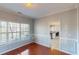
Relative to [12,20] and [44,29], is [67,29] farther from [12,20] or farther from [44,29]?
[12,20]

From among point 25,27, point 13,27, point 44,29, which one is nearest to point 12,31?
point 13,27

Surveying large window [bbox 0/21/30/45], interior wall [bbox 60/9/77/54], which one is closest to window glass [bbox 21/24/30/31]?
large window [bbox 0/21/30/45]

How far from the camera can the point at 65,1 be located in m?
1.58

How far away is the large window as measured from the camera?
14.9 feet

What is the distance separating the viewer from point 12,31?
5.25 metres

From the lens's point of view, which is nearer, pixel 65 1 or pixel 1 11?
pixel 65 1

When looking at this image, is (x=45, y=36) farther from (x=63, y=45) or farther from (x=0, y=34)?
(x=0, y=34)

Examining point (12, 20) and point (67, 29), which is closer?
point (67, 29)

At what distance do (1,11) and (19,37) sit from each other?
90.7 inches

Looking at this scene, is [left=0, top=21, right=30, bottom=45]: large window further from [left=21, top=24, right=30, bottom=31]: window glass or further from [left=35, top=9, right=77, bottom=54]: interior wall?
[left=35, top=9, right=77, bottom=54]: interior wall

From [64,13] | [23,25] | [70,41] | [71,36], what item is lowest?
[70,41]

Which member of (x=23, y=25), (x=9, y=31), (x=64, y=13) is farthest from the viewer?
(x=23, y=25)

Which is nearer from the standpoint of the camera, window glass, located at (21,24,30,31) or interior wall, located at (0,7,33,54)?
interior wall, located at (0,7,33,54)
